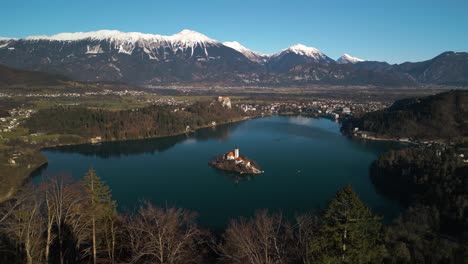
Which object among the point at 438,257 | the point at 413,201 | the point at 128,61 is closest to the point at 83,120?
the point at 413,201

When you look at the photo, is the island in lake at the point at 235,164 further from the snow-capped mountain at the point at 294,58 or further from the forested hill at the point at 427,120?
the snow-capped mountain at the point at 294,58

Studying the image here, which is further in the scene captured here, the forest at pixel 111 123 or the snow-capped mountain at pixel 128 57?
the snow-capped mountain at pixel 128 57

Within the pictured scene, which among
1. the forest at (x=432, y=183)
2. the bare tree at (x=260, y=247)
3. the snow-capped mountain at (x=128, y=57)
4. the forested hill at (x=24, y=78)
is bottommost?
the forest at (x=432, y=183)

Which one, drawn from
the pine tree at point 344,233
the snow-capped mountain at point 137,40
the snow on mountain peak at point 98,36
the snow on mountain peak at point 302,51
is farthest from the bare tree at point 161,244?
the snow on mountain peak at point 302,51

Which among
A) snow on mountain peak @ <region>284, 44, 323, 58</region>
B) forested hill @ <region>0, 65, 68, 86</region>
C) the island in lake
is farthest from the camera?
snow on mountain peak @ <region>284, 44, 323, 58</region>

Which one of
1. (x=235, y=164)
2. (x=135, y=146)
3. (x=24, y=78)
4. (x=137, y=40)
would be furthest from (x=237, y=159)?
(x=137, y=40)

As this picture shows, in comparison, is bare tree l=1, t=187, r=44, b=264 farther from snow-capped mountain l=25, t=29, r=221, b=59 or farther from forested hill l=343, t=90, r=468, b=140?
snow-capped mountain l=25, t=29, r=221, b=59

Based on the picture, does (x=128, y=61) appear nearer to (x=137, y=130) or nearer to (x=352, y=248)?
(x=137, y=130)

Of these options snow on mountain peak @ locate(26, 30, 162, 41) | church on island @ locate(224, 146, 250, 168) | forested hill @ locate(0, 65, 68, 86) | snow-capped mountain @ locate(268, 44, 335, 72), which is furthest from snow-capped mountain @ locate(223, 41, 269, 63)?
church on island @ locate(224, 146, 250, 168)
